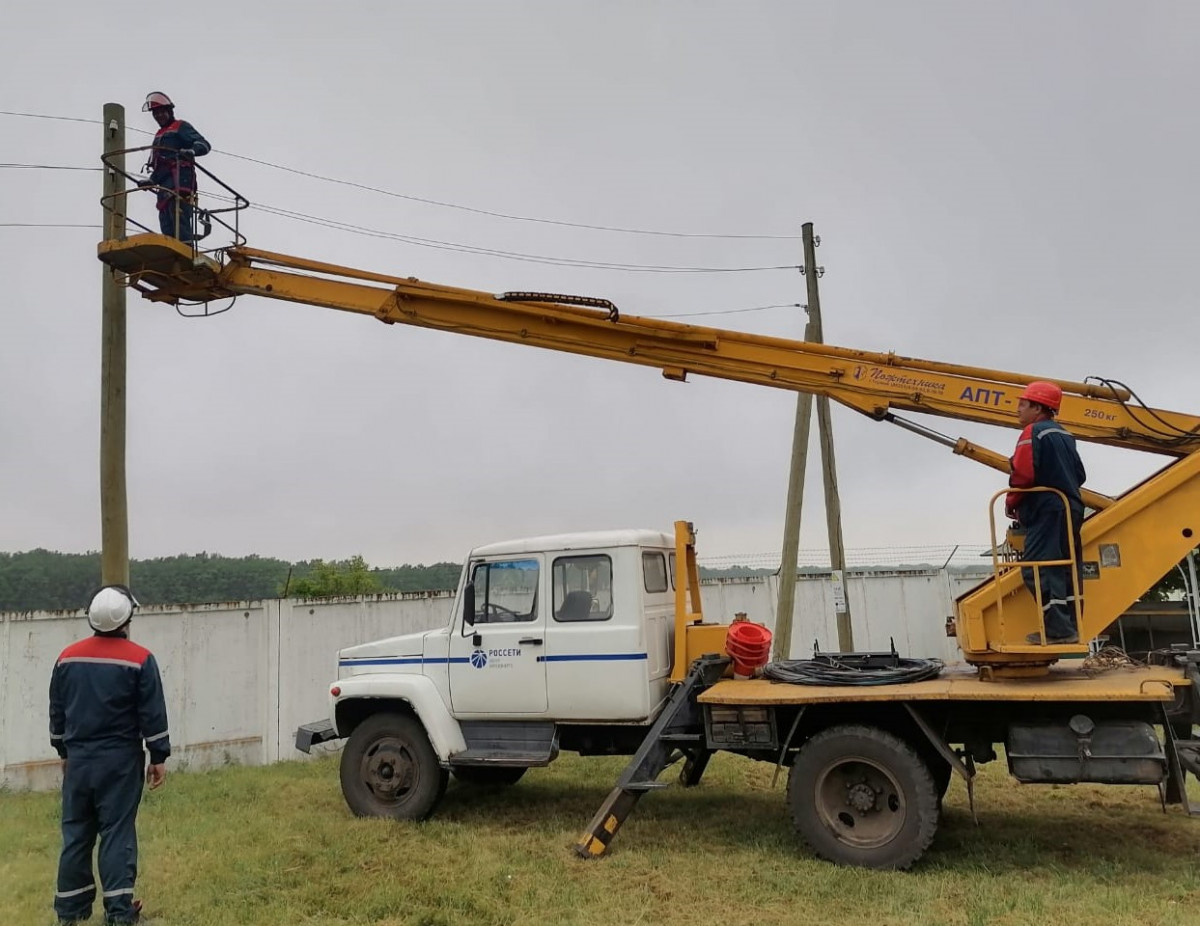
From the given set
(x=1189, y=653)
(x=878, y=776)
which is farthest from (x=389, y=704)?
(x=1189, y=653)

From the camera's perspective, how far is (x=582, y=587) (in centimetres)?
688

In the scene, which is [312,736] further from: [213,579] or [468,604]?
[213,579]

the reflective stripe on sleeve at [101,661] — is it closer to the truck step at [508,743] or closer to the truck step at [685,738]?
the truck step at [508,743]

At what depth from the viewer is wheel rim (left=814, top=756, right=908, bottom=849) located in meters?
5.74

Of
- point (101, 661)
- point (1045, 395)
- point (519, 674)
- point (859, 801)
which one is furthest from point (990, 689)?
point (101, 661)

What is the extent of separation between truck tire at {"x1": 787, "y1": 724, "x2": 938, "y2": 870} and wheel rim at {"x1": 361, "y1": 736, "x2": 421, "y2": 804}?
124 inches

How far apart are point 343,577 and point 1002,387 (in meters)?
18.1

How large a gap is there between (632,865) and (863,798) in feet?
5.39

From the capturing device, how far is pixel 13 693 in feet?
28.6

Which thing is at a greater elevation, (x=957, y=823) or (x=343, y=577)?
(x=343, y=577)

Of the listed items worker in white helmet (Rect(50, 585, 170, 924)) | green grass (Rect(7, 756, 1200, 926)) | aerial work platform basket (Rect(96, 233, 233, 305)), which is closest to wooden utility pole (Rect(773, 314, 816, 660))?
green grass (Rect(7, 756, 1200, 926))

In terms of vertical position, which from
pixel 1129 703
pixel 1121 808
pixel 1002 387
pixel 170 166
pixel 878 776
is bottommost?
pixel 1121 808

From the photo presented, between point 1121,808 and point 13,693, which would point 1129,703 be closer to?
point 1121,808

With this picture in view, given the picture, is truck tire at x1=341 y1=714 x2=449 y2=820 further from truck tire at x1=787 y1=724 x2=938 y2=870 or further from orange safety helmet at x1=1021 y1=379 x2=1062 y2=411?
orange safety helmet at x1=1021 y1=379 x2=1062 y2=411
